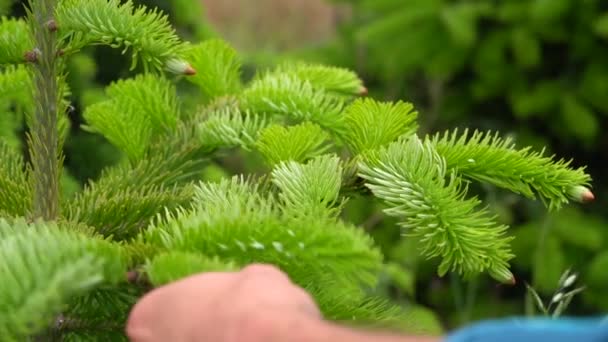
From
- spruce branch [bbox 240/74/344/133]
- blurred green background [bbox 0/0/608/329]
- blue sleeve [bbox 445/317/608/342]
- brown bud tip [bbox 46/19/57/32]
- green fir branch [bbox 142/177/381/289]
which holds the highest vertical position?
brown bud tip [bbox 46/19/57/32]

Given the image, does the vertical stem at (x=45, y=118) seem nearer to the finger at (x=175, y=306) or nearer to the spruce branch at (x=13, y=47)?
the spruce branch at (x=13, y=47)

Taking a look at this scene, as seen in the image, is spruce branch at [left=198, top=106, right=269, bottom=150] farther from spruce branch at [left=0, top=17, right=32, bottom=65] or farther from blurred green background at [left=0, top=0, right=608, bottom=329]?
blurred green background at [left=0, top=0, right=608, bottom=329]

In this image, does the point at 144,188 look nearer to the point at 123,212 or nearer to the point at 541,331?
the point at 123,212

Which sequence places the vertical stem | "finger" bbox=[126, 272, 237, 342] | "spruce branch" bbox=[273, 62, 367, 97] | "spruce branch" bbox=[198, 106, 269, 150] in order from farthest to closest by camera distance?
1. "spruce branch" bbox=[273, 62, 367, 97]
2. "spruce branch" bbox=[198, 106, 269, 150]
3. the vertical stem
4. "finger" bbox=[126, 272, 237, 342]

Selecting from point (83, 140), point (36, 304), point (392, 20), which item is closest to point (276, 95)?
point (36, 304)

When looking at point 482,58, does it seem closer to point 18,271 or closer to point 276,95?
point 276,95


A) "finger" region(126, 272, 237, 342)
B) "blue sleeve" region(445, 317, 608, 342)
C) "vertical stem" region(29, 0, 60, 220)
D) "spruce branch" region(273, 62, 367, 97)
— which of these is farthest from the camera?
"spruce branch" region(273, 62, 367, 97)

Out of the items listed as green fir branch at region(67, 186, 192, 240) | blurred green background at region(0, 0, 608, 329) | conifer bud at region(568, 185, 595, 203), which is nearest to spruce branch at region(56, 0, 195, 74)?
green fir branch at region(67, 186, 192, 240)
